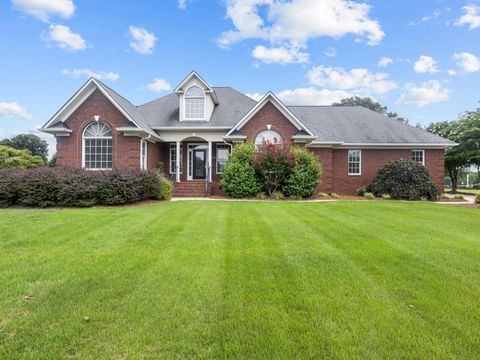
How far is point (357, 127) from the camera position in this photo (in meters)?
21.4

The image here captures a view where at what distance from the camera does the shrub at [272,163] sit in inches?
625

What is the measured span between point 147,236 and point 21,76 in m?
19.0

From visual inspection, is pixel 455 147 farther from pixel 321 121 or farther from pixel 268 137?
pixel 268 137

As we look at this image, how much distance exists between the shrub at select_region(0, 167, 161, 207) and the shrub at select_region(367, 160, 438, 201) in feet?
49.4

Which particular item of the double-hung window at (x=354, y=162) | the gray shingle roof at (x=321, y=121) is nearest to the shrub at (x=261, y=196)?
the gray shingle roof at (x=321, y=121)

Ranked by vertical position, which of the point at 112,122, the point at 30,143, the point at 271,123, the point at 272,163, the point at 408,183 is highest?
the point at 30,143

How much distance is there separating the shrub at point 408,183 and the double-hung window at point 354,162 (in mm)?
2602

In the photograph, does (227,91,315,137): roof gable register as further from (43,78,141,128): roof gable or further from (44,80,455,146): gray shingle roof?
(43,78,141,128): roof gable

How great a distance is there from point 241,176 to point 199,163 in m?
5.53

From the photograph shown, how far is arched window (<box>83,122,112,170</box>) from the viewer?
54.9 feet

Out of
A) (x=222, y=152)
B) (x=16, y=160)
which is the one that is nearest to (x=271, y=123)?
(x=222, y=152)

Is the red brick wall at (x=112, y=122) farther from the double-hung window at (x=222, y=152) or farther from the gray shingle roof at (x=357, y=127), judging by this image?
the gray shingle roof at (x=357, y=127)

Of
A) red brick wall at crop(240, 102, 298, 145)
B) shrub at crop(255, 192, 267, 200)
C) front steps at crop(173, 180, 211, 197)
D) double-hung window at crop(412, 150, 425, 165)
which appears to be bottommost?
shrub at crop(255, 192, 267, 200)

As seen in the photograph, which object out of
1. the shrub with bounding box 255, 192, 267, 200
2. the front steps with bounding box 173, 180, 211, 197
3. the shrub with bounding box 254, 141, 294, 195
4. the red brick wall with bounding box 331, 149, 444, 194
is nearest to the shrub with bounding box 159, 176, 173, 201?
the front steps with bounding box 173, 180, 211, 197
